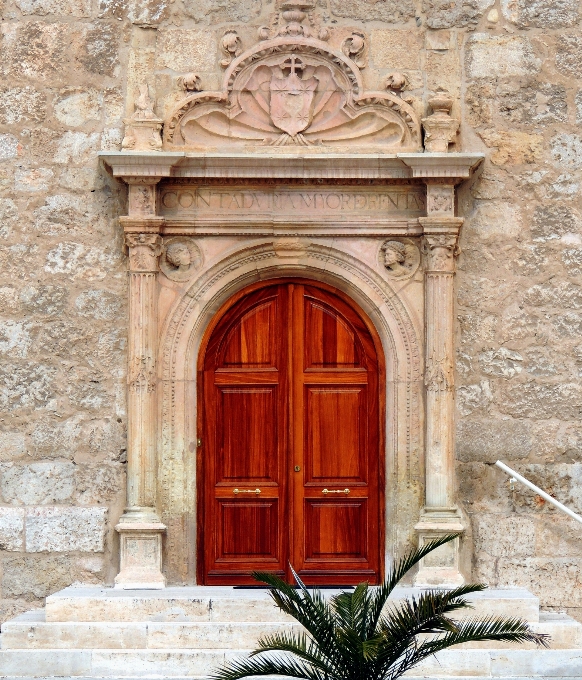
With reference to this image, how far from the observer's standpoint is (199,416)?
377 inches

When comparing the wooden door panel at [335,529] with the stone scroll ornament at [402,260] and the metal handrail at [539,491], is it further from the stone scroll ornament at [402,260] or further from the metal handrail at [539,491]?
the stone scroll ornament at [402,260]

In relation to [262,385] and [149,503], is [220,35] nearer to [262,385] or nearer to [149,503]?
[262,385]

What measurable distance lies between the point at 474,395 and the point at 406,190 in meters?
1.59

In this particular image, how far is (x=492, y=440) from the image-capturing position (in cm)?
938

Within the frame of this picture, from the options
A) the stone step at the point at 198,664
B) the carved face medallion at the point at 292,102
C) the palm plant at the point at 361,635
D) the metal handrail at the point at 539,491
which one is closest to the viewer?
the palm plant at the point at 361,635

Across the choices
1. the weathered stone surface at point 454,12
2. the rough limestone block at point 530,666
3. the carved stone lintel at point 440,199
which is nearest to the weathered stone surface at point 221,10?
the weathered stone surface at point 454,12

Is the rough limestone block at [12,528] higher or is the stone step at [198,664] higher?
the rough limestone block at [12,528]

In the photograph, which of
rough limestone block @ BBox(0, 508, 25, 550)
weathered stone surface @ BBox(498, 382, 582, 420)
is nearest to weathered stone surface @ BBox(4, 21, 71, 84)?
rough limestone block @ BBox(0, 508, 25, 550)

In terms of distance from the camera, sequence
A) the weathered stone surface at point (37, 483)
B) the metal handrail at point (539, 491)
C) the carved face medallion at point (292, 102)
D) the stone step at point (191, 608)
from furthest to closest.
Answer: the carved face medallion at point (292, 102) → the weathered stone surface at point (37, 483) → the metal handrail at point (539, 491) → the stone step at point (191, 608)

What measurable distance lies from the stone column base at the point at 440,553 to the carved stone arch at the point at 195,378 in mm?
Answer: 199

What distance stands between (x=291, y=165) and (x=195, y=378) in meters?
1.72

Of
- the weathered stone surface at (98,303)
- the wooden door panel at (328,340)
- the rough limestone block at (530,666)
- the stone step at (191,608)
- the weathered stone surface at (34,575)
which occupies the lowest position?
the rough limestone block at (530,666)

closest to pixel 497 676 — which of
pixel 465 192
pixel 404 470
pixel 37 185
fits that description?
pixel 404 470

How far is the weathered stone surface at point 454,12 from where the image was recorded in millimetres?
9516
